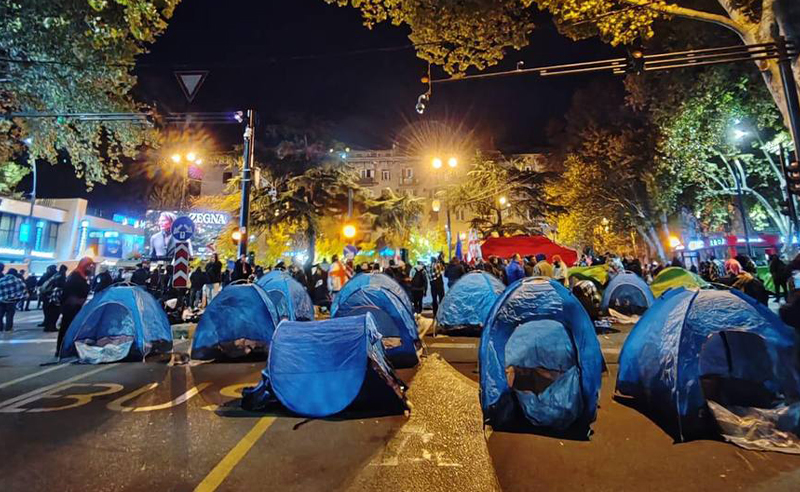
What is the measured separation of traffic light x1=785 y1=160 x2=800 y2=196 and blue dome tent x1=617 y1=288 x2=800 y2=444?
17.9 ft

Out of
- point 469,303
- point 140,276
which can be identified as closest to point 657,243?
point 469,303

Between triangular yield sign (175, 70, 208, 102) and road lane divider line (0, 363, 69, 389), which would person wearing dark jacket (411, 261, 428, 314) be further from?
road lane divider line (0, 363, 69, 389)

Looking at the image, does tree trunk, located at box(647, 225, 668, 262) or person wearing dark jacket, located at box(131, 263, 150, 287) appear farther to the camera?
tree trunk, located at box(647, 225, 668, 262)

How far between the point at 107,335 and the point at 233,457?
6.41 metres

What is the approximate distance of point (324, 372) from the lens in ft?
15.6

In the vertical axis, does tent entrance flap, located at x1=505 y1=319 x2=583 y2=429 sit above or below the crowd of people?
below

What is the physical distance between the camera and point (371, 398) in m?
5.02

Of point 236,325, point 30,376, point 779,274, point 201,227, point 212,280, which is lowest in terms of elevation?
point 30,376

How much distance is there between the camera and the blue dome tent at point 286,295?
988 cm

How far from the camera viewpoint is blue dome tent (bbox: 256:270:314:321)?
9.88m

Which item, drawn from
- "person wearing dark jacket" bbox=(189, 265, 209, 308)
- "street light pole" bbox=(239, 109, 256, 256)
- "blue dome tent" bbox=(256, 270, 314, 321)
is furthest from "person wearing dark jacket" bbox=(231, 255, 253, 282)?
"person wearing dark jacket" bbox=(189, 265, 209, 308)

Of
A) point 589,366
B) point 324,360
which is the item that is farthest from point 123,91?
point 589,366

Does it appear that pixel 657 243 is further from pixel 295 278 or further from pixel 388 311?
pixel 388 311

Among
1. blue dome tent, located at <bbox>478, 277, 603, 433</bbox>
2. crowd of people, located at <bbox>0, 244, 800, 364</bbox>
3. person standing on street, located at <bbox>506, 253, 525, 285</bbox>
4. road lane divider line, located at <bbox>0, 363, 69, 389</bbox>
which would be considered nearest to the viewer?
blue dome tent, located at <bbox>478, 277, 603, 433</bbox>
